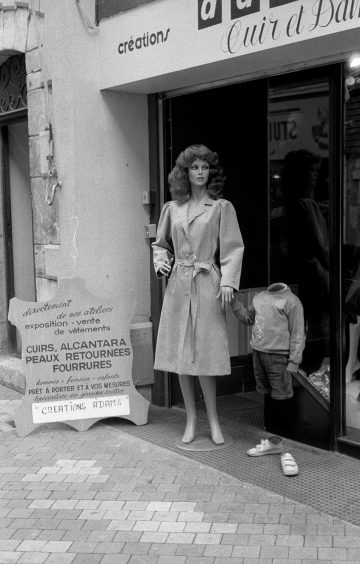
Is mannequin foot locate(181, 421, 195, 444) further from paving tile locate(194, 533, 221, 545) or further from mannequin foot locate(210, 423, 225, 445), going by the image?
paving tile locate(194, 533, 221, 545)

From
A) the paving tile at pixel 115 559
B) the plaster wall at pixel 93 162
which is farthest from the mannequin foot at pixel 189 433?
the paving tile at pixel 115 559

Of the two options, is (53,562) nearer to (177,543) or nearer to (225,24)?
(177,543)

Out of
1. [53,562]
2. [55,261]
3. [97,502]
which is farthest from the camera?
[55,261]

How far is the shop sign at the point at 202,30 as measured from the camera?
13.5 ft

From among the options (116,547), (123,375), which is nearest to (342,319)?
(123,375)

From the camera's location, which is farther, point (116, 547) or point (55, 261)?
point (55, 261)

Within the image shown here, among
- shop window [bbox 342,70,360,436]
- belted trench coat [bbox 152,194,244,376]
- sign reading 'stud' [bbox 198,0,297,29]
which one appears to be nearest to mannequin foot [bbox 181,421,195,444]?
belted trench coat [bbox 152,194,244,376]

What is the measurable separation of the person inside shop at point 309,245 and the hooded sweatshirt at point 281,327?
50 centimetres

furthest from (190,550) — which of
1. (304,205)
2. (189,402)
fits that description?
(304,205)

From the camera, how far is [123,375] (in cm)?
549

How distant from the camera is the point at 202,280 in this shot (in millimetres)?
4945

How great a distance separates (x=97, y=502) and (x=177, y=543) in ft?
2.26

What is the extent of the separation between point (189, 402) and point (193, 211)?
1277 millimetres

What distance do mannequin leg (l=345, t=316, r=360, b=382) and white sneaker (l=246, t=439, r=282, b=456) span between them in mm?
618
